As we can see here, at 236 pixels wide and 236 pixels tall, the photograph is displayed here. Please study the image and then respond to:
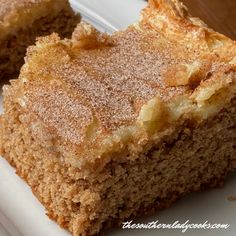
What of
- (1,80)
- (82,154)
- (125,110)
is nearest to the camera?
(82,154)

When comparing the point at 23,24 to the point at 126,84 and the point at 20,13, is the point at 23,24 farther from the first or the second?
the point at 126,84

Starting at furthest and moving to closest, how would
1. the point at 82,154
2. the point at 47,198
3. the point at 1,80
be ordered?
the point at 1,80 < the point at 47,198 < the point at 82,154

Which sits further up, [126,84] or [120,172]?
[126,84]

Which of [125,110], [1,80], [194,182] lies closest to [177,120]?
[125,110]

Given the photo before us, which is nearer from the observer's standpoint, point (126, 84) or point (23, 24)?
point (126, 84)

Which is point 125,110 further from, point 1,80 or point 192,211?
point 1,80

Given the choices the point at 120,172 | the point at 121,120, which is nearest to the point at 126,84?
the point at 121,120
